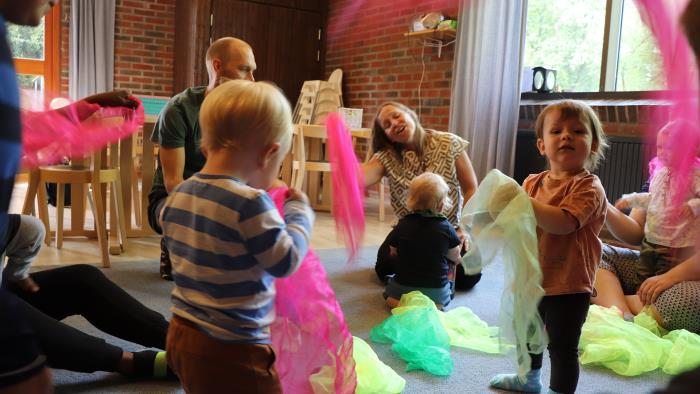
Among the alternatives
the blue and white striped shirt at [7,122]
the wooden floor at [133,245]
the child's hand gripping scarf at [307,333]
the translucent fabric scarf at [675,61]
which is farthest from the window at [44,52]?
the translucent fabric scarf at [675,61]

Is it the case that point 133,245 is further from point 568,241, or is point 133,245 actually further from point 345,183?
point 568,241

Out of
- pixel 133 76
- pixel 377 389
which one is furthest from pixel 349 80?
pixel 377 389

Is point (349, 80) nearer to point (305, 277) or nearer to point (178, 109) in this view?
point (178, 109)

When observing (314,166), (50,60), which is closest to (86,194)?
(314,166)

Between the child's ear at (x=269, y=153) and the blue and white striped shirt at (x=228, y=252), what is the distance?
68 mm

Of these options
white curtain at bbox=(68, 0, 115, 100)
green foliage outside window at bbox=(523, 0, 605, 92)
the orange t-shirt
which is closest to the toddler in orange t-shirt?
the orange t-shirt

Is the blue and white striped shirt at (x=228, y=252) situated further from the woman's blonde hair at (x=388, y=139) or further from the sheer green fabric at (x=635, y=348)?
the woman's blonde hair at (x=388, y=139)

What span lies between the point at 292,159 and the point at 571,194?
3889 mm

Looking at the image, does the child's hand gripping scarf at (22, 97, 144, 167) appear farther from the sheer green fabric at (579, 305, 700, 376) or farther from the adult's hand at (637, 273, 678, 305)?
the adult's hand at (637, 273, 678, 305)

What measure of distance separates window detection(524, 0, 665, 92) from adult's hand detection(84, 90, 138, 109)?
292 centimetres

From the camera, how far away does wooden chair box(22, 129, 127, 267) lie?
3230mm

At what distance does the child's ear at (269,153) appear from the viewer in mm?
1105

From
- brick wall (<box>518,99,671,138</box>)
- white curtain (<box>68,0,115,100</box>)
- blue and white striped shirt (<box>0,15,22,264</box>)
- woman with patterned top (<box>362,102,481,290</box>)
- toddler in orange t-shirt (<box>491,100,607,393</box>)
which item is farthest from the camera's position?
white curtain (<box>68,0,115,100</box>)

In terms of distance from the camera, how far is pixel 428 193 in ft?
8.52
